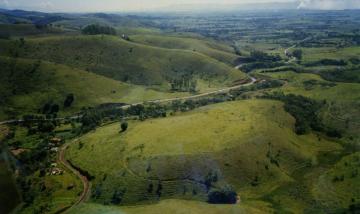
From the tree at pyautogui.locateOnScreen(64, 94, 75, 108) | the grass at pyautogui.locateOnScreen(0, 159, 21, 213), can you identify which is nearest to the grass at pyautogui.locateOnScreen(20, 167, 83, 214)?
the grass at pyautogui.locateOnScreen(0, 159, 21, 213)

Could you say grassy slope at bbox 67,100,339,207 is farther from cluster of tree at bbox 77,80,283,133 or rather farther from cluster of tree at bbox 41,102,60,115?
cluster of tree at bbox 41,102,60,115

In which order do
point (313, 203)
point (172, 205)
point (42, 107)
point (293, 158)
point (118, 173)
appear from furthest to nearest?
point (42, 107) < point (293, 158) < point (118, 173) < point (313, 203) < point (172, 205)

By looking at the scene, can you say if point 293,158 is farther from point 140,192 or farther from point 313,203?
point 140,192

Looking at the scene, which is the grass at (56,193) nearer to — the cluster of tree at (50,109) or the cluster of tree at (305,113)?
the cluster of tree at (50,109)

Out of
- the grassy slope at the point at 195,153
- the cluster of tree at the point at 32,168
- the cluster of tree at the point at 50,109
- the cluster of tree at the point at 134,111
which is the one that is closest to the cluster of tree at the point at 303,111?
the grassy slope at the point at 195,153

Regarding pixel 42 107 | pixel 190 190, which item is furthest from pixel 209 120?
pixel 42 107

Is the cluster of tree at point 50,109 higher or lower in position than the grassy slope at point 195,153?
lower

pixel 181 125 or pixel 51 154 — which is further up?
pixel 181 125

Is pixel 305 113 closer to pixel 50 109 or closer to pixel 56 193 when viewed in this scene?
pixel 56 193
